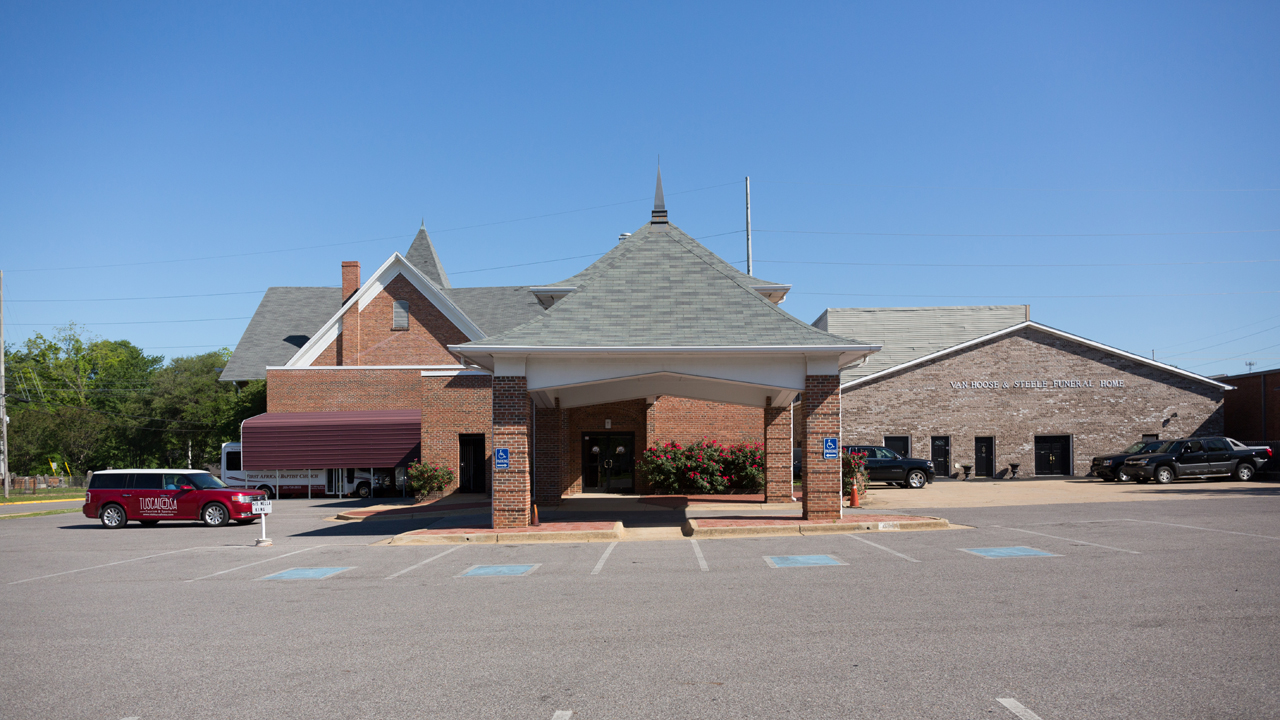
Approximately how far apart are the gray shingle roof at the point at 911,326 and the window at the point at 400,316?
22.9 m

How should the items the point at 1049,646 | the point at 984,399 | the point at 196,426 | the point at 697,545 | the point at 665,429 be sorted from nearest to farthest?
the point at 1049,646, the point at 697,545, the point at 665,429, the point at 984,399, the point at 196,426

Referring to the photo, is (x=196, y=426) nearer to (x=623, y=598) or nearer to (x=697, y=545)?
(x=697, y=545)

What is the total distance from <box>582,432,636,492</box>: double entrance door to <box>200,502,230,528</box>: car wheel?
12.0 m

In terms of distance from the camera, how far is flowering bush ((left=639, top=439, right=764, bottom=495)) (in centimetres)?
2770

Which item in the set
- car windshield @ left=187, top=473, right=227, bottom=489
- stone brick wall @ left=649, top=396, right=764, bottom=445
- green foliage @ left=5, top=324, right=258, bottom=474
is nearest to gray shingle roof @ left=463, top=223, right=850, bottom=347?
stone brick wall @ left=649, top=396, right=764, bottom=445

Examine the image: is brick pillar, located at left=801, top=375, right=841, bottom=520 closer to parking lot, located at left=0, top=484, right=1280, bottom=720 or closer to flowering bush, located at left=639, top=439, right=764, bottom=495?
parking lot, located at left=0, top=484, right=1280, bottom=720

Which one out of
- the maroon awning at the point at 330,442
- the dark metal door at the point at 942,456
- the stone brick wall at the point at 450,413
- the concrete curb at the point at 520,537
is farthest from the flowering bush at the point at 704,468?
the dark metal door at the point at 942,456

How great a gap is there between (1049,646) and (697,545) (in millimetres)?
8828

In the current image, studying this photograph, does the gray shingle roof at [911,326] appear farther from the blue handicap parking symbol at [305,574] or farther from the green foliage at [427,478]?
the blue handicap parking symbol at [305,574]

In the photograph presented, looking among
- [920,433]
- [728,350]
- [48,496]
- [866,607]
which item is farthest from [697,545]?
[48,496]

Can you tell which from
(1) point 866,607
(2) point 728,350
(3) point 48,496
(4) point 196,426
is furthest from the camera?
(4) point 196,426

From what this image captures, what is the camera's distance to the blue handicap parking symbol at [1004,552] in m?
13.0

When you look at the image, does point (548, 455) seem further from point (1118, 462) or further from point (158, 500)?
point (1118, 462)

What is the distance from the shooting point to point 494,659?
7.46 meters
